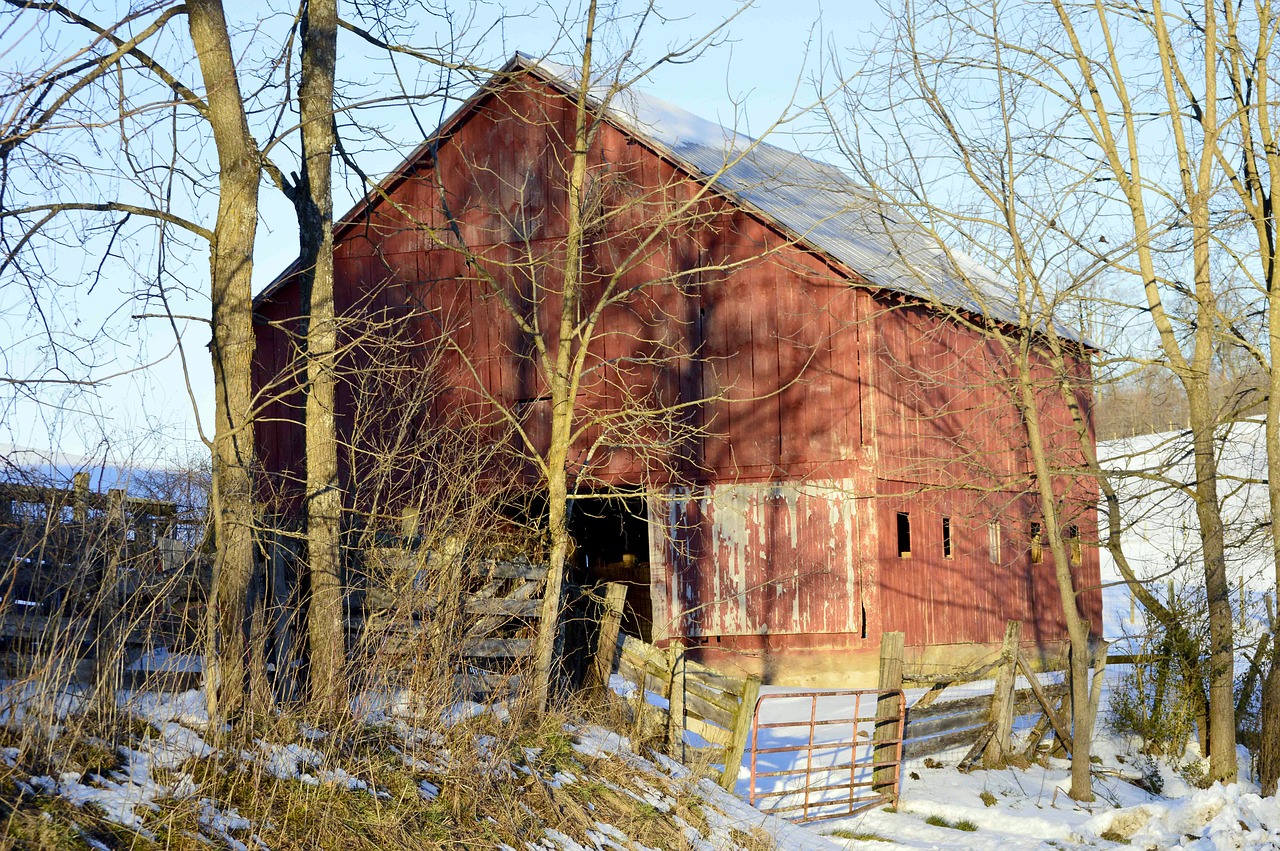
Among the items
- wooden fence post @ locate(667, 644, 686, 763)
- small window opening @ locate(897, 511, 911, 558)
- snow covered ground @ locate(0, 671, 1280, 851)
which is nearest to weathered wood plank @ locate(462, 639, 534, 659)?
snow covered ground @ locate(0, 671, 1280, 851)

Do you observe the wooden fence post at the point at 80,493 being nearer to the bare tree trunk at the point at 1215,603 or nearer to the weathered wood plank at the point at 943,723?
the weathered wood plank at the point at 943,723

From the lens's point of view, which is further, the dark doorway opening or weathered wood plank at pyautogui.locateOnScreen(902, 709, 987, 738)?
the dark doorway opening

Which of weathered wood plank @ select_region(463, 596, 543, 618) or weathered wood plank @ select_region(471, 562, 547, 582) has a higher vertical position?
weathered wood plank @ select_region(471, 562, 547, 582)

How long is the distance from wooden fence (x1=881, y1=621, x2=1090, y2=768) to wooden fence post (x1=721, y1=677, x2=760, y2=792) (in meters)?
2.06

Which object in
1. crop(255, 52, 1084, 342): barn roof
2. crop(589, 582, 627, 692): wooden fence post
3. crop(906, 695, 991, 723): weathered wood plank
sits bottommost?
crop(906, 695, 991, 723): weathered wood plank

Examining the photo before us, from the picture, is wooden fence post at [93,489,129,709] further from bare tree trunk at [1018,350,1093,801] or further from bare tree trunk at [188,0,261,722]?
bare tree trunk at [1018,350,1093,801]

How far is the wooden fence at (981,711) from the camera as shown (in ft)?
36.4

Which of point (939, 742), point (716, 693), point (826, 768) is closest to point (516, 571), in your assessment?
point (716, 693)

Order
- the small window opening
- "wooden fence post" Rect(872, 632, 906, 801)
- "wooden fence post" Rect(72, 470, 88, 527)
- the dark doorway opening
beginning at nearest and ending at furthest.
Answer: "wooden fence post" Rect(72, 470, 88, 527) → "wooden fence post" Rect(872, 632, 906, 801) → the small window opening → the dark doorway opening

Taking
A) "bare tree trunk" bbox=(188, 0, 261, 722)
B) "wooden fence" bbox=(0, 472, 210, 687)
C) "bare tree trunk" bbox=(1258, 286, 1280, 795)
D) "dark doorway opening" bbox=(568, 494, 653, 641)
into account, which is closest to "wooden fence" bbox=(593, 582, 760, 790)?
"bare tree trunk" bbox=(188, 0, 261, 722)

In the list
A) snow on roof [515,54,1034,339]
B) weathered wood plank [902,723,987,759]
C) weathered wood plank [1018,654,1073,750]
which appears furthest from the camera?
snow on roof [515,54,1034,339]

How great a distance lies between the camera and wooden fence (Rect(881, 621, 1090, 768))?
11102 mm

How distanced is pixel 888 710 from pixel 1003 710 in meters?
1.74

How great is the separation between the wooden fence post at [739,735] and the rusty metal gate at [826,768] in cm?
9
